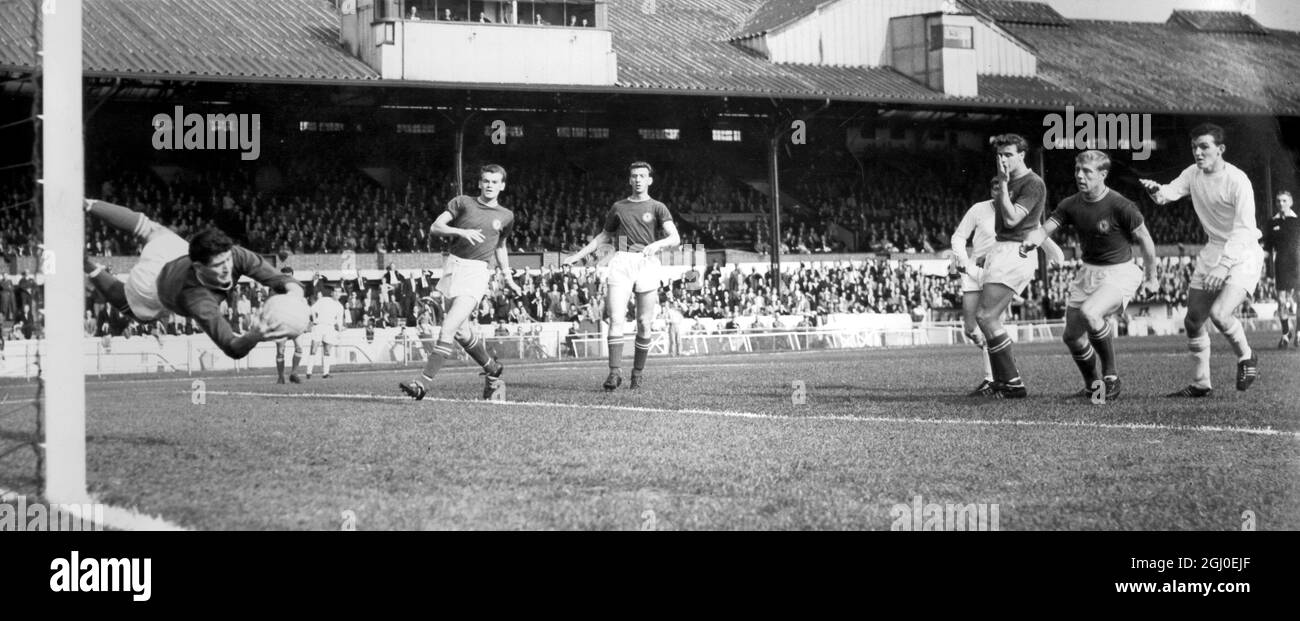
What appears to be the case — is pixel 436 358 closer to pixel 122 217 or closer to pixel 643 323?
pixel 643 323

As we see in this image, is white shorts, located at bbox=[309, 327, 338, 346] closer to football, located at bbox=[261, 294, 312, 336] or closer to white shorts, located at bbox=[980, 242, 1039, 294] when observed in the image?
football, located at bbox=[261, 294, 312, 336]

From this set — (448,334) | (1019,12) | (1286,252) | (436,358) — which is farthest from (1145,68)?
(436,358)

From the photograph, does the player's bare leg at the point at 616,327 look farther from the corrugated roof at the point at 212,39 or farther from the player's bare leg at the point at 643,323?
the corrugated roof at the point at 212,39

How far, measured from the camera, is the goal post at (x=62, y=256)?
5812 millimetres

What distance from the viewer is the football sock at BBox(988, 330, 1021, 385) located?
9.75 metres

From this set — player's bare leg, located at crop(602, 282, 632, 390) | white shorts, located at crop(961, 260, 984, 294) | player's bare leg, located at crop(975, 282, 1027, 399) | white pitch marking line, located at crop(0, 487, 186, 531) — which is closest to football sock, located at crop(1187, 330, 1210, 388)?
player's bare leg, located at crop(975, 282, 1027, 399)

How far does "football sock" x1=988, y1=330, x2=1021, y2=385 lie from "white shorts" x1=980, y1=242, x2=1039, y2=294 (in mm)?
358

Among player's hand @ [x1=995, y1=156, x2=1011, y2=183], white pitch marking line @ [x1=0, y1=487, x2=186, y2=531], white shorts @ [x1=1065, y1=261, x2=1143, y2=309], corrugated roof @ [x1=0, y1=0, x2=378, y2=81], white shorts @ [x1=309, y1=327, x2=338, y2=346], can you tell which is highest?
corrugated roof @ [x1=0, y1=0, x2=378, y2=81]

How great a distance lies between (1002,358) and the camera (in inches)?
386

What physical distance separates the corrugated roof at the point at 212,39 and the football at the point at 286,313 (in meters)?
9.85

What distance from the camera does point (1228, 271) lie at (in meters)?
9.32

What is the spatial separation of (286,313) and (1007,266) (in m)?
4.99

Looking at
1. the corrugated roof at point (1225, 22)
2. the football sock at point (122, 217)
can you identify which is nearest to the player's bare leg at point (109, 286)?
the football sock at point (122, 217)
